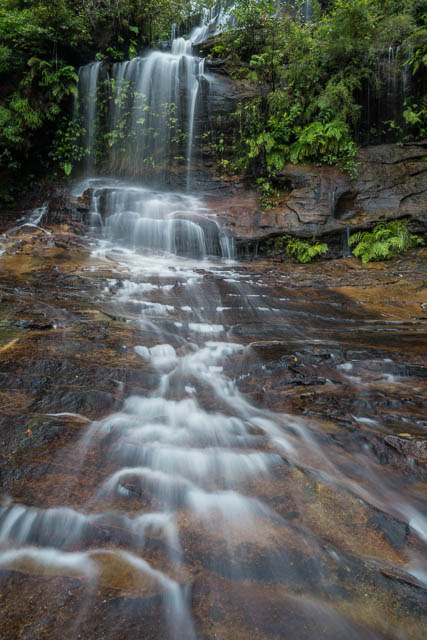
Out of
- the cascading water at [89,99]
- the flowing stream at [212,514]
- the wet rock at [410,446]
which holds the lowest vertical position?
the flowing stream at [212,514]

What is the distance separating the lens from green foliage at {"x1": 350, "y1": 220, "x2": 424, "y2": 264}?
816 cm

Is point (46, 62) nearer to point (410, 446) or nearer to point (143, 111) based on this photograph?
point (143, 111)

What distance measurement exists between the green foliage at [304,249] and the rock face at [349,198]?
10.0 inches

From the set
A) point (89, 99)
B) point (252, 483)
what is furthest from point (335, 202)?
point (89, 99)

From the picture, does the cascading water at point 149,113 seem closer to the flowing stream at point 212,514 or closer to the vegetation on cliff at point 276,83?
the vegetation on cliff at point 276,83

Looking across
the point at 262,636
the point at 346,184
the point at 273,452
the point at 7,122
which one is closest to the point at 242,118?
the point at 346,184

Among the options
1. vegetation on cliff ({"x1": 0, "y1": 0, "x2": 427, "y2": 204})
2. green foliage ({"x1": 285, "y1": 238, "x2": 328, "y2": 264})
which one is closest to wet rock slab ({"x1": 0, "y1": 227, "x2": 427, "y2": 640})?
green foliage ({"x1": 285, "y1": 238, "x2": 328, "y2": 264})

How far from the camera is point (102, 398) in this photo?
2691mm

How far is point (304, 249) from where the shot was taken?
890 centimetres

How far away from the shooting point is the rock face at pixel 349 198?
29.1 ft

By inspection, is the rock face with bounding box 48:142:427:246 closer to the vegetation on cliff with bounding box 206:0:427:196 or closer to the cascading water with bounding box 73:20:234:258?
the vegetation on cliff with bounding box 206:0:427:196

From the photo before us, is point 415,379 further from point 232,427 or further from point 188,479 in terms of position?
point 188,479

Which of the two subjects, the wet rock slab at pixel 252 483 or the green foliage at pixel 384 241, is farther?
the green foliage at pixel 384 241

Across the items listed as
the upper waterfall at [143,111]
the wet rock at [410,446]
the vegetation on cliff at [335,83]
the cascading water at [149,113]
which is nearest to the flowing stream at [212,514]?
the wet rock at [410,446]
